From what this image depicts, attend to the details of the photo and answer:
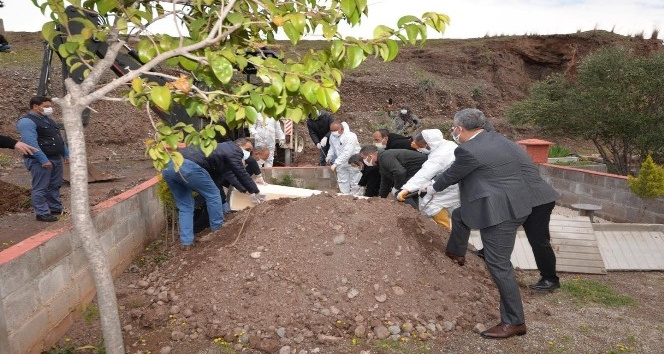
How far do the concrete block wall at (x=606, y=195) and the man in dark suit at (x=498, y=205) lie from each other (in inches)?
180

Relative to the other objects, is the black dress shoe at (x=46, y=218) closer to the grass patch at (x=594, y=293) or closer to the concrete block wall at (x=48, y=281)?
the concrete block wall at (x=48, y=281)

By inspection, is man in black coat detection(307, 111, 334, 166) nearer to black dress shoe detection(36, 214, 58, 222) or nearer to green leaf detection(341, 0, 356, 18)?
black dress shoe detection(36, 214, 58, 222)

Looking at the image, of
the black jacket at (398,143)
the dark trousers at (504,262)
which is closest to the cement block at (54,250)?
the dark trousers at (504,262)

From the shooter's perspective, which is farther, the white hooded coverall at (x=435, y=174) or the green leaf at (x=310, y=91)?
the white hooded coverall at (x=435, y=174)

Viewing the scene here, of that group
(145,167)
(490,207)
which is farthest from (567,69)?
(490,207)

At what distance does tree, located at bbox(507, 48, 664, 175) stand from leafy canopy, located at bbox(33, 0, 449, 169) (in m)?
10.7

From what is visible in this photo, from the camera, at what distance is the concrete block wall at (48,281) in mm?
3049

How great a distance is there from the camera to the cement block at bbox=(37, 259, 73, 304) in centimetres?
345

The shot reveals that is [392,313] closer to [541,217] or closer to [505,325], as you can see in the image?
[505,325]

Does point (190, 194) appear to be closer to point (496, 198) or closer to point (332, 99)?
point (496, 198)

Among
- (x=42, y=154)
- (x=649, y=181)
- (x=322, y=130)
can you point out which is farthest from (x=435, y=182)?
(x=322, y=130)

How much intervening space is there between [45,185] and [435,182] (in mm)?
4571

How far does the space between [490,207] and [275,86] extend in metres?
2.07

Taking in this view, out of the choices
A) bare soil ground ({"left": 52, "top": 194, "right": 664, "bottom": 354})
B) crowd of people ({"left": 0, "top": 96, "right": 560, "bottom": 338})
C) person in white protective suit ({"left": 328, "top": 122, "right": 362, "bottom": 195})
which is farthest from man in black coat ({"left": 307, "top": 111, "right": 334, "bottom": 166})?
bare soil ground ({"left": 52, "top": 194, "right": 664, "bottom": 354})
